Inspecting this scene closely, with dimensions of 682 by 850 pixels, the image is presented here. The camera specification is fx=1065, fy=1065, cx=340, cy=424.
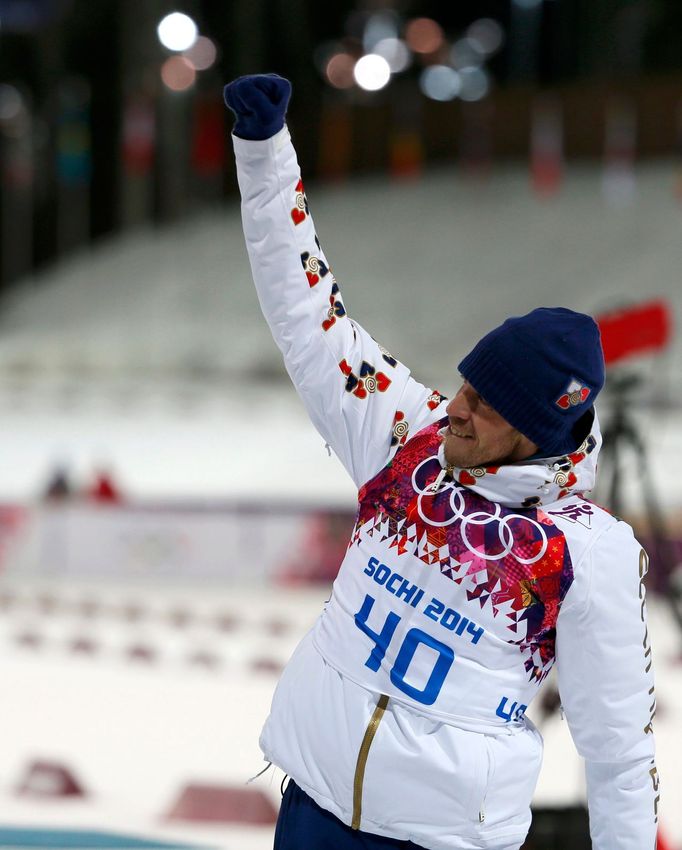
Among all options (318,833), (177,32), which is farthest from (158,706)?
(177,32)

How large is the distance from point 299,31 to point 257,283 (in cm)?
1208

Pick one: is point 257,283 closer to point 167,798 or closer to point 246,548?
point 167,798

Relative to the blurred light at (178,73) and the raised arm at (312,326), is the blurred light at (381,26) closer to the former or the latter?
the blurred light at (178,73)

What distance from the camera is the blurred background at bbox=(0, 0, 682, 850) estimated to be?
3.23 m

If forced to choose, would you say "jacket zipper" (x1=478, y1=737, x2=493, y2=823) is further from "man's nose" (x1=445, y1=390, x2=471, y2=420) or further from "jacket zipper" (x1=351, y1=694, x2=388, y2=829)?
"man's nose" (x1=445, y1=390, x2=471, y2=420)

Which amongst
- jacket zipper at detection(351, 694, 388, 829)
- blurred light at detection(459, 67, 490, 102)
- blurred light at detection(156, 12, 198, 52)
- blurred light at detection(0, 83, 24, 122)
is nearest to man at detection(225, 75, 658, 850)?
jacket zipper at detection(351, 694, 388, 829)

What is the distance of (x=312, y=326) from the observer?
4.02 feet

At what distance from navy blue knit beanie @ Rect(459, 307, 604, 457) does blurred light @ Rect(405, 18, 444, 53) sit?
38.7 feet

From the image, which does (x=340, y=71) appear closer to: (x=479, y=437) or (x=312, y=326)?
(x=312, y=326)

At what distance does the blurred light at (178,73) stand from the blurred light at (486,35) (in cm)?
316

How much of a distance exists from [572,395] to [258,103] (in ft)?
1.50

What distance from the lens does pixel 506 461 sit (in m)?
1.12

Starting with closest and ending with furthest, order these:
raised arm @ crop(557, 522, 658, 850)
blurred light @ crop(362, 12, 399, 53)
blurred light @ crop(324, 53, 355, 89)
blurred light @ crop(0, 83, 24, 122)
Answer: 1. raised arm @ crop(557, 522, 658, 850)
2. blurred light @ crop(0, 83, 24, 122)
3. blurred light @ crop(362, 12, 399, 53)
4. blurred light @ crop(324, 53, 355, 89)

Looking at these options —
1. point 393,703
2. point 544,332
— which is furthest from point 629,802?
point 544,332
